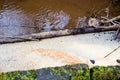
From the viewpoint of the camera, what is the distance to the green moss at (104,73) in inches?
118

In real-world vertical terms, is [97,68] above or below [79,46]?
above

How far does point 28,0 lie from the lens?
27.5 feet

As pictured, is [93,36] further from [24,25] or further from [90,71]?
[90,71]

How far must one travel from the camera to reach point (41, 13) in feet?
24.7

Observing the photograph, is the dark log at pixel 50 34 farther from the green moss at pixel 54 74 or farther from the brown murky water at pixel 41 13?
the green moss at pixel 54 74

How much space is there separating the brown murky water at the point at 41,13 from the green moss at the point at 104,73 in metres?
3.83

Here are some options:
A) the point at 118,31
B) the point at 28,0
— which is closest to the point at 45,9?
the point at 28,0

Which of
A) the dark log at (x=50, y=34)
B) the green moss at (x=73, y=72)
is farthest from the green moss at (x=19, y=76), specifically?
the dark log at (x=50, y=34)

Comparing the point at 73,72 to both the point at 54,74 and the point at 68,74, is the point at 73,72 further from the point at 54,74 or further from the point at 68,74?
the point at 54,74

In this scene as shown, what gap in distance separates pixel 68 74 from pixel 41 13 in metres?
4.78

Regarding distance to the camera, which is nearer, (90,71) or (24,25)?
(90,71)

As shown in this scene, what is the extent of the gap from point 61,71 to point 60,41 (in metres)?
3.07

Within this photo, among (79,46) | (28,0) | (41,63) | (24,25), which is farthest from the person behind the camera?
(28,0)

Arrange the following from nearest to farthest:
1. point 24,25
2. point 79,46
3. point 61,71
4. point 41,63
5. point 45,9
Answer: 1. point 61,71
2. point 41,63
3. point 79,46
4. point 24,25
5. point 45,9
